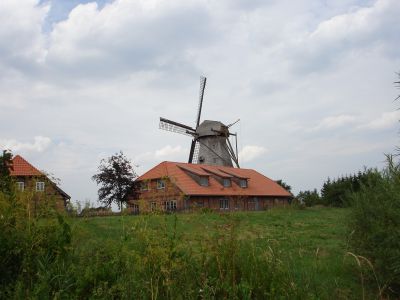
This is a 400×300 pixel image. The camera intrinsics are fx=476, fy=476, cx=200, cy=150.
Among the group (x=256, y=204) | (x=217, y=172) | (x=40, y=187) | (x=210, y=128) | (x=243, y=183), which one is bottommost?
(x=40, y=187)

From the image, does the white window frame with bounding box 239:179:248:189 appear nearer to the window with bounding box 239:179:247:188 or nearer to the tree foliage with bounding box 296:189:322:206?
the window with bounding box 239:179:247:188

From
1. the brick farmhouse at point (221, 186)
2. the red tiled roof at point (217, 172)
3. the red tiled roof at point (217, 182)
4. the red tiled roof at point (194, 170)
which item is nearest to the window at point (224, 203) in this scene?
the brick farmhouse at point (221, 186)

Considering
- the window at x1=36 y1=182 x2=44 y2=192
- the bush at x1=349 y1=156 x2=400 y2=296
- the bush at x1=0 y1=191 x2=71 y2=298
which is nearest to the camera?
the bush at x1=0 y1=191 x2=71 y2=298

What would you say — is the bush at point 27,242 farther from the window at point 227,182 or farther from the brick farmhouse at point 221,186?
the window at point 227,182

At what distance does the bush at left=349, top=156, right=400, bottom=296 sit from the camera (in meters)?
7.63

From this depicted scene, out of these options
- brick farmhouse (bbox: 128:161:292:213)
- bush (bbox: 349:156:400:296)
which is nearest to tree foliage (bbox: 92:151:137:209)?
brick farmhouse (bbox: 128:161:292:213)

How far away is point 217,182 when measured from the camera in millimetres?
47719

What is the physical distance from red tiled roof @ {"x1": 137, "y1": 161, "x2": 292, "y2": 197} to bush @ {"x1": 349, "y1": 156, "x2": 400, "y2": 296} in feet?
103

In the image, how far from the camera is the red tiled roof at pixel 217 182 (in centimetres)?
4434

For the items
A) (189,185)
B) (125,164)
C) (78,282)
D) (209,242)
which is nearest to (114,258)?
Answer: (78,282)

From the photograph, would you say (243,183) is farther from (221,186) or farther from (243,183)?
(221,186)

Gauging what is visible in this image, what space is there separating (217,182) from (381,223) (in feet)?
130

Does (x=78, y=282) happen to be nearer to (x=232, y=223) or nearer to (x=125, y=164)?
(x=232, y=223)

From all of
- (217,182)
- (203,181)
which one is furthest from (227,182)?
(203,181)
